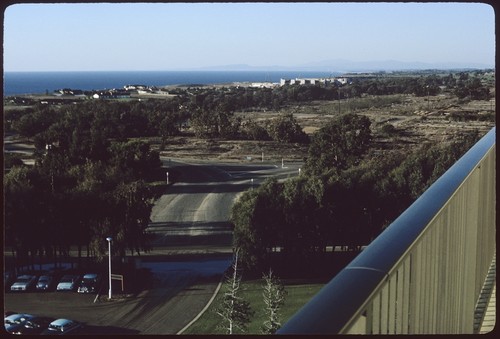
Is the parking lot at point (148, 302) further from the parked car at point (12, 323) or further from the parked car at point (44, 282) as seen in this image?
the parked car at point (12, 323)

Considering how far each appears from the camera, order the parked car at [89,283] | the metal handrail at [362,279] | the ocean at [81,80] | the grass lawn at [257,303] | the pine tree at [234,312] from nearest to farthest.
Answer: the metal handrail at [362,279] < the ocean at [81,80] < the pine tree at [234,312] < the grass lawn at [257,303] < the parked car at [89,283]

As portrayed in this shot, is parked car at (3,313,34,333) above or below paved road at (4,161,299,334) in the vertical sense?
above

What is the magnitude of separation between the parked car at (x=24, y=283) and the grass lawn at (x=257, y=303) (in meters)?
1.94

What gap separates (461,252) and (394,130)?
57.3 ft

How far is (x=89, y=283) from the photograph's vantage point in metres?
8.83

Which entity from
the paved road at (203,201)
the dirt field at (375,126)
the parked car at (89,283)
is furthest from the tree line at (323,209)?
the parked car at (89,283)

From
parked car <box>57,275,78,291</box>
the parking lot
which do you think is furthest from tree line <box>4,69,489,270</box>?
the parking lot

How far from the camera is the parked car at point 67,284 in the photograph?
8633 mm

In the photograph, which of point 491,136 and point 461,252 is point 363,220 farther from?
point 461,252

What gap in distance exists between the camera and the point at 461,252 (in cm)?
154

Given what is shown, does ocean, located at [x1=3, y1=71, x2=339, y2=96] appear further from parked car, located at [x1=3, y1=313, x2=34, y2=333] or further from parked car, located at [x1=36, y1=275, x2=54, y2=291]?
parked car, located at [x1=36, y1=275, x2=54, y2=291]

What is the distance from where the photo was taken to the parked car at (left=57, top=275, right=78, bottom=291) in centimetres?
863

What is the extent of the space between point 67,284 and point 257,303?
8.61 feet

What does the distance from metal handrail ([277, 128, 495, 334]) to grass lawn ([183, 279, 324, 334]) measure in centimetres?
590
